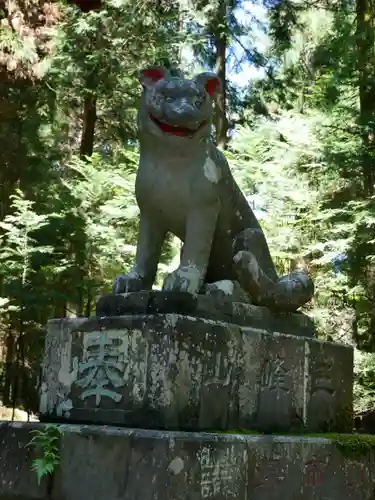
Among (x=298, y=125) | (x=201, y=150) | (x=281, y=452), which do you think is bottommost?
(x=281, y=452)

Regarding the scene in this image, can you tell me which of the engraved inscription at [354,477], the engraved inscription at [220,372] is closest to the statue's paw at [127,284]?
the engraved inscription at [220,372]

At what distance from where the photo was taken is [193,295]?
3203mm

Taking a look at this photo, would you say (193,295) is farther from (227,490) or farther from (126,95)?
(126,95)

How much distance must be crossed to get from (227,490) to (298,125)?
8273 millimetres

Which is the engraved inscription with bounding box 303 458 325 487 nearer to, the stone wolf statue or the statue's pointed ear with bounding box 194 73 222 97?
the stone wolf statue

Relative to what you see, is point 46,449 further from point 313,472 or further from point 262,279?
point 262,279

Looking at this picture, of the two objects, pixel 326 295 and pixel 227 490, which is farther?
pixel 326 295

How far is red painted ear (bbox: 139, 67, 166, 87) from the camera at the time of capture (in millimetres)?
3561

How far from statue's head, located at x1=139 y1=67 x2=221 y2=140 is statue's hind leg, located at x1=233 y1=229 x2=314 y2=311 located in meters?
0.69

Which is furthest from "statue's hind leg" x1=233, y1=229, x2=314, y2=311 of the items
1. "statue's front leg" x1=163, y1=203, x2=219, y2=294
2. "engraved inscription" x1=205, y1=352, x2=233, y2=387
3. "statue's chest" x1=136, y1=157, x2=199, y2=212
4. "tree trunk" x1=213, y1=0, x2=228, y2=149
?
"tree trunk" x1=213, y1=0, x2=228, y2=149

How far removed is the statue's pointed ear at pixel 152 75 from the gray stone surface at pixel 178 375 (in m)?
1.34

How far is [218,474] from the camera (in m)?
2.74

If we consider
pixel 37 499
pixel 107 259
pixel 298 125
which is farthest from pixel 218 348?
pixel 298 125

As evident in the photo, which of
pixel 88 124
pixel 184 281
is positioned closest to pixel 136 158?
pixel 88 124
